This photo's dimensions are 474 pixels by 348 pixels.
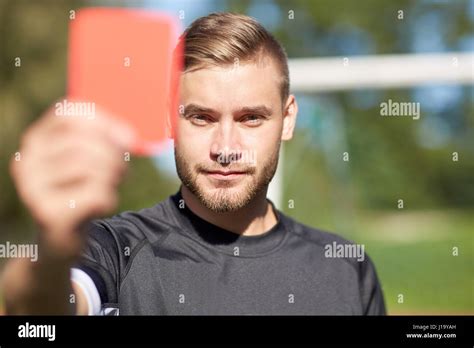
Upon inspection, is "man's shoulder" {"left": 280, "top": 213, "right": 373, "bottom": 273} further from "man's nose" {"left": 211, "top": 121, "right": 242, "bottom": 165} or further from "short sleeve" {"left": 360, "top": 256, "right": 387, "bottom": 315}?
"man's nose" {"left": 211, "top": 121, "right": 242, "bottom": 165}

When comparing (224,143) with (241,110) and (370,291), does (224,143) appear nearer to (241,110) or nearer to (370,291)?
(241,110)

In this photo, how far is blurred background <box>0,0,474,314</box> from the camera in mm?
3809

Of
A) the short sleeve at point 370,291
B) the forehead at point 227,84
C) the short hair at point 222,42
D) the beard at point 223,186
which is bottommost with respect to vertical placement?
the short sleeve at point 370,291

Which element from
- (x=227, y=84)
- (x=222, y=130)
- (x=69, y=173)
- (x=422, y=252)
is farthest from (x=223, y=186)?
(x=422, y=252)

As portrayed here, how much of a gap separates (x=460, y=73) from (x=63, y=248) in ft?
11.8

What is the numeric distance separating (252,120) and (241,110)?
0.04m

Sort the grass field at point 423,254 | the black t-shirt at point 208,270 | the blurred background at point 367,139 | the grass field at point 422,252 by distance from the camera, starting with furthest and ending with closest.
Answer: the grass field at point 422,252
the grass field at point 423,254
the blurred background at point 367,139
the black t-shirt at point 208,270

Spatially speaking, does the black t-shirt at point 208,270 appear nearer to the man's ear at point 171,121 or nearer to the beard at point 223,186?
the beard at point 223,186

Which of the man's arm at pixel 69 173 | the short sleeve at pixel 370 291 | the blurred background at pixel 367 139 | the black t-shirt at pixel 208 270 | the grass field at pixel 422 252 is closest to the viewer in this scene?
the man's arm at pixel 69 173

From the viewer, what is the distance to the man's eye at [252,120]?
4.90 feet

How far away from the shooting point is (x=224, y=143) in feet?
4.85

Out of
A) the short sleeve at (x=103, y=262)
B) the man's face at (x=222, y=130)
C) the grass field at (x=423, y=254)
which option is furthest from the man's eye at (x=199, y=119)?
the grass field at (x=423, y=254)

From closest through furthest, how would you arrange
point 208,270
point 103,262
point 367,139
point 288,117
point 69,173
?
point 69,173 < point 103,262 < point 208,270 < point 288,117 < point 367,139

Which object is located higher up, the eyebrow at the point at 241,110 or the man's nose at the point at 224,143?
the eyebrow at the point at 241,110
